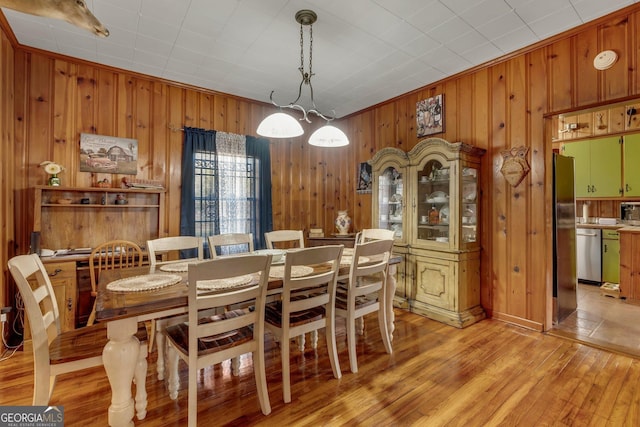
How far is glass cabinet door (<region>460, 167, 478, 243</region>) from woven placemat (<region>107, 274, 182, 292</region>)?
2742mm

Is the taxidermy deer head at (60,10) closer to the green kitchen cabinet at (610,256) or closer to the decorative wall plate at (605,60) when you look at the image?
the decorative wall plate at (605,60)

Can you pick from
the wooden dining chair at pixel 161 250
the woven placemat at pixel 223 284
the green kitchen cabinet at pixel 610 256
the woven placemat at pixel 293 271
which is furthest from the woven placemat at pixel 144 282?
the green kitchen cabinet at pixel 610 256

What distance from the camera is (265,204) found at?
429 cm

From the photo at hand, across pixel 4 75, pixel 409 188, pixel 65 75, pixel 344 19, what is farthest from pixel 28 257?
pixel 409 188

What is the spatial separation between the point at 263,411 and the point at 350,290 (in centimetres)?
92

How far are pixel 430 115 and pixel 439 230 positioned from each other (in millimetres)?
1421

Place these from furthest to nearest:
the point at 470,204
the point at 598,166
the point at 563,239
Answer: the point at 598,166, the point at 470,204, the point at 563,239

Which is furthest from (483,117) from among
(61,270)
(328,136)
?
(61,270)

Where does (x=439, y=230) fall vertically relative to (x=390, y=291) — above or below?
above

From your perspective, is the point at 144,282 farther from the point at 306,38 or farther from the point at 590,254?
the point at 590,254

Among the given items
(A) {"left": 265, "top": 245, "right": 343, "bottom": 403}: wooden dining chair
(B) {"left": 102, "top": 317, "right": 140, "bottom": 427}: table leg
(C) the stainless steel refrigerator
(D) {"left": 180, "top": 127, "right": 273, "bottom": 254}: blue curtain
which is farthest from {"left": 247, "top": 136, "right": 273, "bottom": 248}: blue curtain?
(C) the stainless steel refrigerator

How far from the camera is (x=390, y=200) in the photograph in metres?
3.94

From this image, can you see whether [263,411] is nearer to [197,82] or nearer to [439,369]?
[439,369]

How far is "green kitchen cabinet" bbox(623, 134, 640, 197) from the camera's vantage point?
14.1ft
